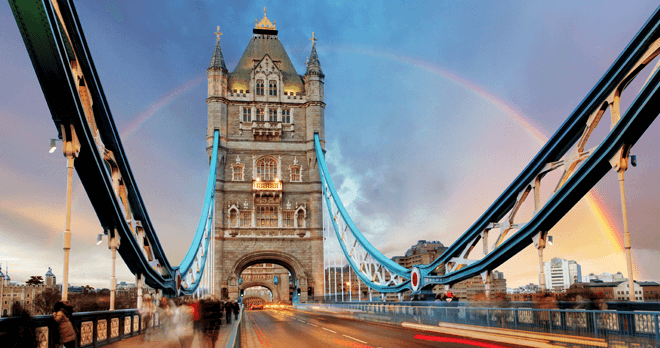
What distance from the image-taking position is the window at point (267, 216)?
5928cm

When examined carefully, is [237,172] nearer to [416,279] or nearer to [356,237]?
[356,237]

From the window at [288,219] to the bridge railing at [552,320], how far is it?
3193cm

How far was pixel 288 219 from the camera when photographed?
59781 mm

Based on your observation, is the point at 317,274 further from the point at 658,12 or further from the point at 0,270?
the point at 0,270

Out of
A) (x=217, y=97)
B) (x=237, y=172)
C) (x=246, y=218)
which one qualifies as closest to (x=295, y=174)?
(x=237, y=172)

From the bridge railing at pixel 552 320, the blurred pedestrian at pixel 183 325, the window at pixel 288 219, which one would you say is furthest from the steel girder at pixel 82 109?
the window at pixel 288 219

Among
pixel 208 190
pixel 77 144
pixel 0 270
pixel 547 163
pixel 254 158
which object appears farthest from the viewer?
pixel 254 158

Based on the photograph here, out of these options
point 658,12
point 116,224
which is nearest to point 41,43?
point 116,224

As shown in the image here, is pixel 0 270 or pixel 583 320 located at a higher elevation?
pixel 0 270

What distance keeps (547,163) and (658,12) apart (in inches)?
299

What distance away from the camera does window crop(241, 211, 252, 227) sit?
58.8 m

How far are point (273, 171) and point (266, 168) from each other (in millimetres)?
806

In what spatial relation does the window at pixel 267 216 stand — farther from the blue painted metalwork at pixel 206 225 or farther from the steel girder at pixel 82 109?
the steel girder at pixel 82 109

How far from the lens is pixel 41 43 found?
11922 millimetres
